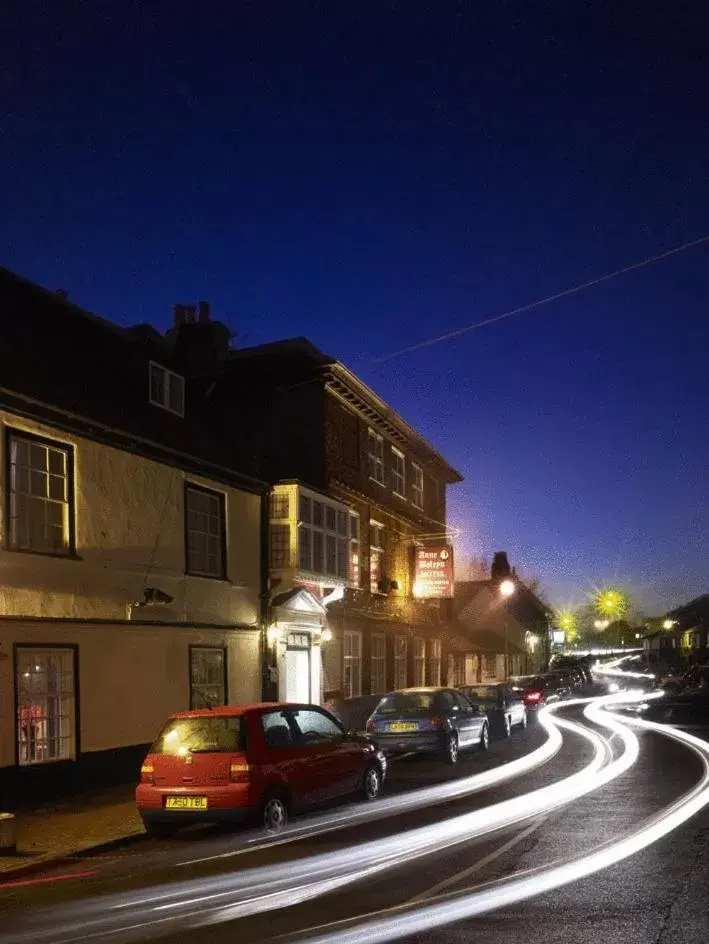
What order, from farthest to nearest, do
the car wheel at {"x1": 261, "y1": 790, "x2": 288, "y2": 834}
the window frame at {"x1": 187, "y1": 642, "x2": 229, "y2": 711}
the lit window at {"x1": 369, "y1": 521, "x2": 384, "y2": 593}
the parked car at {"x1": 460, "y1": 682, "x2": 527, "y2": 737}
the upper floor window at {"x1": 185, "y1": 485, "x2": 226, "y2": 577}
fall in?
1. the lit window at {"x1": 369, "y1": 521, "x2": 384, "y2": 593}
2. the parked car at {"x1": 460, "y1": 682, "x2": 527, "y2": 737}
3. the upper floor window at {"x1": 185, "y1": 485, "x2": 226, "y2": 577}
4. the window frame at {"x1": 187, "y1": 642, "x2": 229, "y2": 711}
5. the car wheel at {"x1": 261, "y1": 790, "x2": 288, "y2": 834}

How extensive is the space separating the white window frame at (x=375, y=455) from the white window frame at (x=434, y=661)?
9221 millimetres

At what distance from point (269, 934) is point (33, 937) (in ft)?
5.75

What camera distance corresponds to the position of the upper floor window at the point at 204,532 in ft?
68.5

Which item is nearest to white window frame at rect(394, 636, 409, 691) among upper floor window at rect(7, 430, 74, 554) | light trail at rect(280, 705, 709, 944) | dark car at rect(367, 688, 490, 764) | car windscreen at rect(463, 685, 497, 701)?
car windscreen at rect(463, 685, 497, 701)

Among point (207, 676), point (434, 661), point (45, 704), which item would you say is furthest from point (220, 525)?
point (434, 661)

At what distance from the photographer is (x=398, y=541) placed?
35.4m

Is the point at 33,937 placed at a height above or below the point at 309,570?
below

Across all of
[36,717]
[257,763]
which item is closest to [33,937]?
[257,763]

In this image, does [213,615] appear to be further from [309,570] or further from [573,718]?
[573,718]

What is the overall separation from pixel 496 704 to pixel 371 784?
41.4 ft

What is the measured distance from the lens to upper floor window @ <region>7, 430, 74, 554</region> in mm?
15594

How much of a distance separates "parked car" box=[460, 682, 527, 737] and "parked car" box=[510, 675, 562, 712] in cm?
192

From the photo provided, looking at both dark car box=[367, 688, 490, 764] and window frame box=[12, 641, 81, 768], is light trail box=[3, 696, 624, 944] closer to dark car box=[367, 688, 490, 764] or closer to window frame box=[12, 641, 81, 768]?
window frame box=[12, 641, 81, 768]

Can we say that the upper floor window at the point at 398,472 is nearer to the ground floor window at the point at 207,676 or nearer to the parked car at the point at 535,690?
the parked car at the point at 535,690
